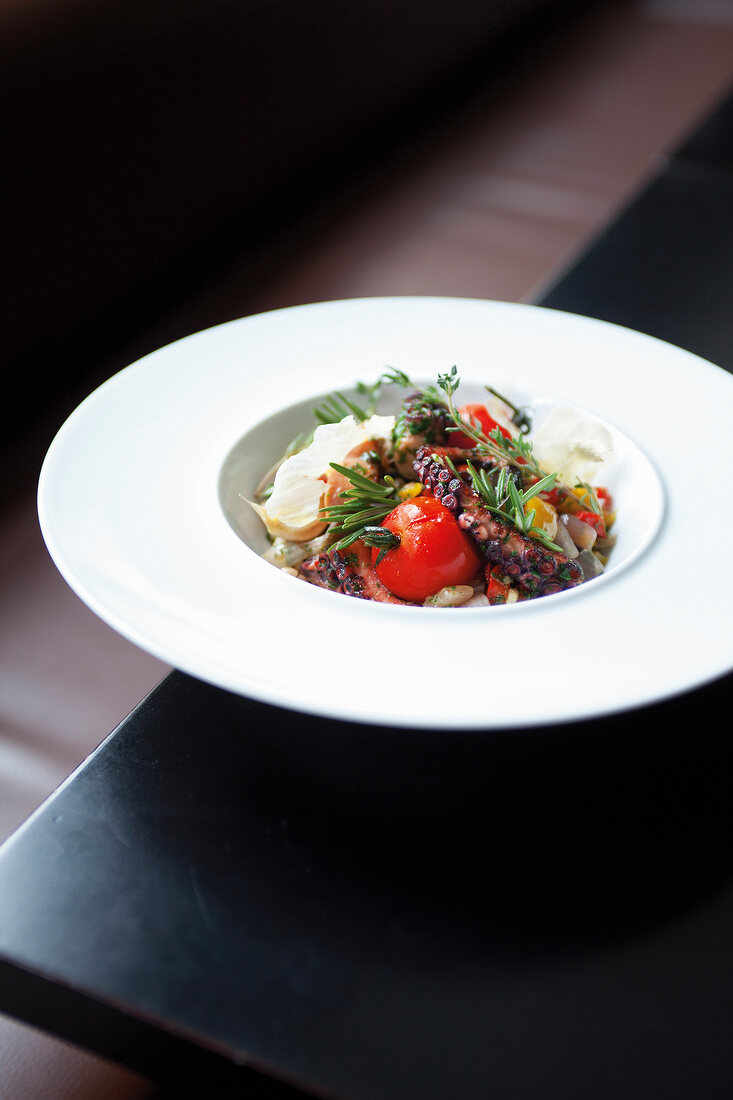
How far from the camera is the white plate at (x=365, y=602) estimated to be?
0.67 meters

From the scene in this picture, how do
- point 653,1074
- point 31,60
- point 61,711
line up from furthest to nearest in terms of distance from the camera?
point 31,60
point 61,711
point 653,1074

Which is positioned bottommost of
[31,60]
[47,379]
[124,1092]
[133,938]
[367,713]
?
[124,1092]

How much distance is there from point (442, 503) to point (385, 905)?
0.34 meters

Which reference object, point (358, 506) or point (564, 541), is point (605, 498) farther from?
point (358, 506)

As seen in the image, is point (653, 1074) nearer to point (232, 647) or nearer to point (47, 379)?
point (232, 647)

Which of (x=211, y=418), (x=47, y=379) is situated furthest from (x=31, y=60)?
(x=211, y=418)

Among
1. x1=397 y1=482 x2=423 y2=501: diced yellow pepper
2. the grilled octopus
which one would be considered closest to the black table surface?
the grilled octopus

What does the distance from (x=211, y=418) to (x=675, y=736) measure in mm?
534

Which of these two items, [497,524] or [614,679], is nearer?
[614,679]

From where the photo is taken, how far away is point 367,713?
627 millimetres

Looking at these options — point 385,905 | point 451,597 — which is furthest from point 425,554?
point 385,905

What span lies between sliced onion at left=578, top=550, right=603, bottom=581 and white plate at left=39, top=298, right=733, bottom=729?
5 cm

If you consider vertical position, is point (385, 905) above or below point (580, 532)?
below

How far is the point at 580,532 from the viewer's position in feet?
3.02
